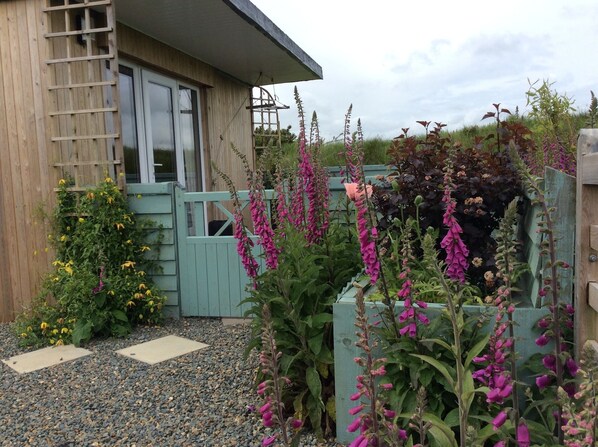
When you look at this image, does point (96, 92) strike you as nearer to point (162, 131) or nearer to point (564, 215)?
point (162, 131)

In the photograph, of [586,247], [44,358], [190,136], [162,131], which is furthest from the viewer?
[190,136]

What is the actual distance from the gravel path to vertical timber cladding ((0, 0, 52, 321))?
1004mm

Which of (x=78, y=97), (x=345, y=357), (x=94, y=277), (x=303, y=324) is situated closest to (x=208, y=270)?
(x=94, y=277)

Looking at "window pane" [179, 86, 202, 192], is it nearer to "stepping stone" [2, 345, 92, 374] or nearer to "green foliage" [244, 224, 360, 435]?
"stepping stone" [2, 345, 92, 374]

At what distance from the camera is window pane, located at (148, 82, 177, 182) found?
643 centimetres

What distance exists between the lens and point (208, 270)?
4441 millimetres

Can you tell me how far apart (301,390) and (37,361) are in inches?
82.8

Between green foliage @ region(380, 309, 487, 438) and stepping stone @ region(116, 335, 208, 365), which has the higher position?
green foliage @ region(380, 309, 487, 438)

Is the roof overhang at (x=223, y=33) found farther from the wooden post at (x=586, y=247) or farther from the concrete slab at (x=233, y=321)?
the wooden post at (x=586, y=247)

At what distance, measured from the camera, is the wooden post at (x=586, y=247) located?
182 cm

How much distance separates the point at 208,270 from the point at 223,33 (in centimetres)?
322

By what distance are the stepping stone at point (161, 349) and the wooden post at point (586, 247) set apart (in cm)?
255

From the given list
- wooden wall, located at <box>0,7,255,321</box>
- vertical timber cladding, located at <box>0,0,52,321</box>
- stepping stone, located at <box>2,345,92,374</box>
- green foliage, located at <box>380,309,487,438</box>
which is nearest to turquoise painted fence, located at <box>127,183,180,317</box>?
wooden wall, located at <box>0,7,255,321</box>

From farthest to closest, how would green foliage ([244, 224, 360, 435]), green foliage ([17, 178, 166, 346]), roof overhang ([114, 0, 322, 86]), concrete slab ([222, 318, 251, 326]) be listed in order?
1. roof overhang ([114, 0, 322, 86])
2. concrete slab ([222, 318, 251, 326])
3. green foliage ([17, 178, 166, 346])
4. green foliage ([244, 224, 360, 435])
